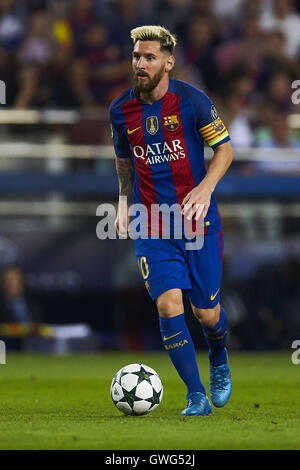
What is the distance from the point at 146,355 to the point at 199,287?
9598mm

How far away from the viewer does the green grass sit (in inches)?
223

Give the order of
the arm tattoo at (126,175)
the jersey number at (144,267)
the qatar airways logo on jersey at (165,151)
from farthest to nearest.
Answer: the arm tattoo at (126,175), the qatar airways logo on jersey at (165,151), the jersey number at (144,267)

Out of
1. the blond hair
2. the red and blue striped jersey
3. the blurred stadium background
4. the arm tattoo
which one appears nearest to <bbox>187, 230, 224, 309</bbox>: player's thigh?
the red and blue striped jersey

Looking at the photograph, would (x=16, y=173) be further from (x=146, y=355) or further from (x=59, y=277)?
(x=146, y=355)

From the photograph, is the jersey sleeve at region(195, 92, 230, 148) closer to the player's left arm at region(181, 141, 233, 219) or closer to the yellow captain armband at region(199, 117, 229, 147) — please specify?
the yellow captain armband at region(199, 117, 229, 147)

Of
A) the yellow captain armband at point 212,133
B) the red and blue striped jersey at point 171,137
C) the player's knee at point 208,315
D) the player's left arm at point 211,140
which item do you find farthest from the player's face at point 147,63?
the player's knee at point 208,315

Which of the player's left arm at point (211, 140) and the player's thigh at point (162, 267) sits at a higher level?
the player's left arm at point (211, 140)

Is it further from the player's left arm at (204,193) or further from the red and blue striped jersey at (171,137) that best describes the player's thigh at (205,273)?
the player's left arm at (204,193)

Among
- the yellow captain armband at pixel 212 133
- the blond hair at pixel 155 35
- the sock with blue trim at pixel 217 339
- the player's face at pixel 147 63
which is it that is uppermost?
the blond hair at pixel 155 35

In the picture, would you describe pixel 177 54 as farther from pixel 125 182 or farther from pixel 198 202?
pixel 198 202

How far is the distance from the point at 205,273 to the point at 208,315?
0.34 m

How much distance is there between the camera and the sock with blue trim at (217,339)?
7.55 m

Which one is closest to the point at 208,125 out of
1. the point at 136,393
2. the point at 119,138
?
the point at 119,138

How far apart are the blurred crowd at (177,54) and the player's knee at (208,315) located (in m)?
9.43
